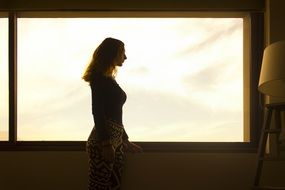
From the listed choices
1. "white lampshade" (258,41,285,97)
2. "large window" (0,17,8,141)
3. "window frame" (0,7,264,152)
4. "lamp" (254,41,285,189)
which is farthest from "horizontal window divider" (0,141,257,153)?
"white lampshade" (258,41,285,97)

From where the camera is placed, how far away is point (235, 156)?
345 cm

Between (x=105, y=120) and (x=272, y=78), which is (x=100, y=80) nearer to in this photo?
(x=105, y=120)

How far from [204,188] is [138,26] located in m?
1.28

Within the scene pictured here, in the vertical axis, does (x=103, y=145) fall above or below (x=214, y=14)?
below

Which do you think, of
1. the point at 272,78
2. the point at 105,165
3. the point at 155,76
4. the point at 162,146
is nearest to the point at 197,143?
the point at 162,146

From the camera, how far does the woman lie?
258 cm

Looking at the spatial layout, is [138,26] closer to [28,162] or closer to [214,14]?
[214,14]

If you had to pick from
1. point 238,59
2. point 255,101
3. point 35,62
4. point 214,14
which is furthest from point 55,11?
point 255,101

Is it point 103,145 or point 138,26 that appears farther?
point 138,26

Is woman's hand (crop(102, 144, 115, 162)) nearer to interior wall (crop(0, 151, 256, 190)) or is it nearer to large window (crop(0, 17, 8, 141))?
interior wall (crop(0, 151, 256, 190))

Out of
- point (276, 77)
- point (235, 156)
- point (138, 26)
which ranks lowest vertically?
point (235, 156)

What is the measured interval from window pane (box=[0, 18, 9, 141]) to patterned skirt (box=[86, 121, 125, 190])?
119 cm

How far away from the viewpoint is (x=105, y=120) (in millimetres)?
2596

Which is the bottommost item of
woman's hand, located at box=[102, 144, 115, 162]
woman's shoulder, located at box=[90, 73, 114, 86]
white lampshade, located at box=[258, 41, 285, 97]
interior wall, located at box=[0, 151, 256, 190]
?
interior wall, located at box=[0, 151, 256, 190]
